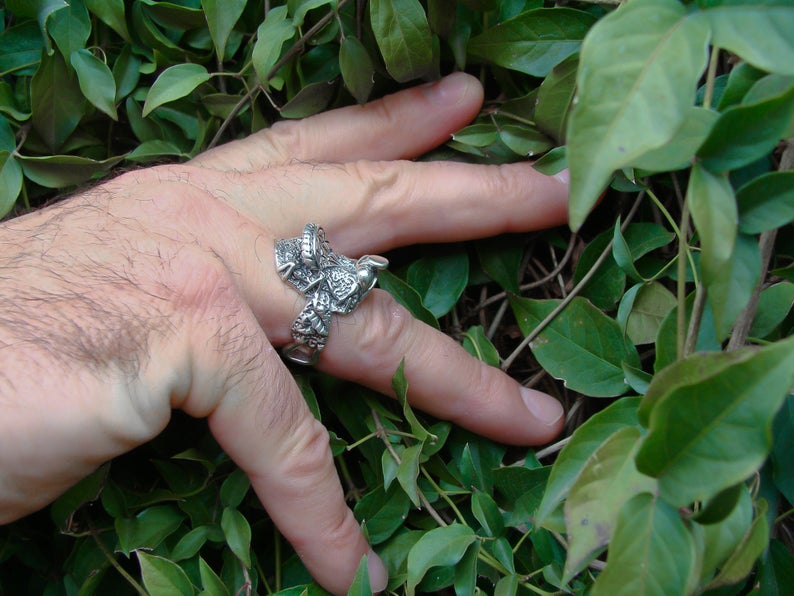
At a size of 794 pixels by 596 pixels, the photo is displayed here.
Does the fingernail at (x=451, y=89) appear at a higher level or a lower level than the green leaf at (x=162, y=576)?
higher

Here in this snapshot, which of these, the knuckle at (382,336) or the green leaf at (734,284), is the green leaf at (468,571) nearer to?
the knuckle at (382,336)

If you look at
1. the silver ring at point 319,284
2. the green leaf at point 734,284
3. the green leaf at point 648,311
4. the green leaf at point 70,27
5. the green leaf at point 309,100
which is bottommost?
the green leaf at point 648,311

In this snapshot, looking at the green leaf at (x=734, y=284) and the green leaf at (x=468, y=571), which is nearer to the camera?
the green leaf at (x=734, y=284)

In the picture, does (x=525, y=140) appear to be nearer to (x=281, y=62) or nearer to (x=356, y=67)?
(x=356, y=67)

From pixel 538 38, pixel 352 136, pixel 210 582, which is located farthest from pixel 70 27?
pixel 210 582

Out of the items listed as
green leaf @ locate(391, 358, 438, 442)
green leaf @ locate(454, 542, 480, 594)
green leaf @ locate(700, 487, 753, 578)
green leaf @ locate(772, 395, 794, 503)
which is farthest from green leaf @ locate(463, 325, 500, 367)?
green leaf @ locate(700, 487, 753, 578)

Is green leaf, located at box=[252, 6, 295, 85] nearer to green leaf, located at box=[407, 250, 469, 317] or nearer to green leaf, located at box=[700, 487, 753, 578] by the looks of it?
green leaf, located at box=[407, 250, 469, 317]

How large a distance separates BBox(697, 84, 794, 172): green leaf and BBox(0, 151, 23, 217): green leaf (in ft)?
2.95

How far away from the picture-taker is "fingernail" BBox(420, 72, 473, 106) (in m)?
0.93

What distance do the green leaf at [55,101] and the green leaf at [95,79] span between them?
0.13 ft

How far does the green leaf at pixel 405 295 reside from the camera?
36.2 inches

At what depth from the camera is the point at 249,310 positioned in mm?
792

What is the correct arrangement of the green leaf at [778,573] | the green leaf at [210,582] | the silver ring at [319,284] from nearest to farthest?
the green leaf at [778,573], the green leaf at [210,582], the silver ring at [319,284]

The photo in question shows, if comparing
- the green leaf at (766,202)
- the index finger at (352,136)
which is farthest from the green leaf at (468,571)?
the index finger at (352,136)
